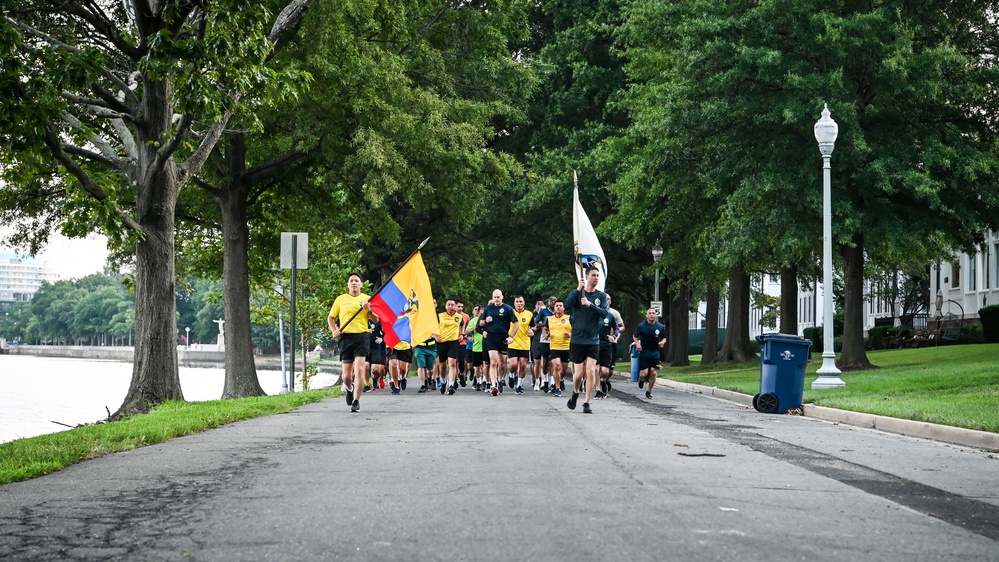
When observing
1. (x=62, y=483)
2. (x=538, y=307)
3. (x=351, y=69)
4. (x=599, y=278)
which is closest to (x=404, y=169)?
(x=351, y=69)

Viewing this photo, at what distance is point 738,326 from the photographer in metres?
41.2

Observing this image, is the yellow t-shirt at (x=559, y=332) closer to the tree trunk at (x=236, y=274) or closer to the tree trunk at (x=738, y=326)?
the tree trunk at (x=236, y=274)

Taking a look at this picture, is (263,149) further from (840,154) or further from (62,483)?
(62,483)

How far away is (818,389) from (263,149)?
39.5 feet

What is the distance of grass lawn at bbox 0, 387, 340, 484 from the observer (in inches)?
388

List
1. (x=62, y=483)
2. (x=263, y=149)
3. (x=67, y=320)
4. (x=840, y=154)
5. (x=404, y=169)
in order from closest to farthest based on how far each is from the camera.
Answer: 1. (x=62, y=483)
2. (x=404, y=169)
3. (x=263, y=149)
4. (x=840, y=154)
5. (x=67, y=320)

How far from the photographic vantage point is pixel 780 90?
2861 centimetres

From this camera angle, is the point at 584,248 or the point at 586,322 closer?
the point at 586,322

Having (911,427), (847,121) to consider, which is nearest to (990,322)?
(847,121)

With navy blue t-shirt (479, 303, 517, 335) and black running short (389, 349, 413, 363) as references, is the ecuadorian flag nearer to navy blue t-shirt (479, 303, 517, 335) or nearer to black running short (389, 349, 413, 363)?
navy blue t-shirt (479, 303, 517, 335)

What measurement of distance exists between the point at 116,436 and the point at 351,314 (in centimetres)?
488

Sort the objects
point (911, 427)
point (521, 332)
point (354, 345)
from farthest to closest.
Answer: point (521, 332) → point (354, 345) → point (911, 427)

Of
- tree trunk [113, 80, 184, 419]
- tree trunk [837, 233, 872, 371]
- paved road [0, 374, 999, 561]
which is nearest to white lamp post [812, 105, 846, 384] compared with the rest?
tree trunk [837, 233, 872, 371]

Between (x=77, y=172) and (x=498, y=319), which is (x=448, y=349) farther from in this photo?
(x=77, y=172)
